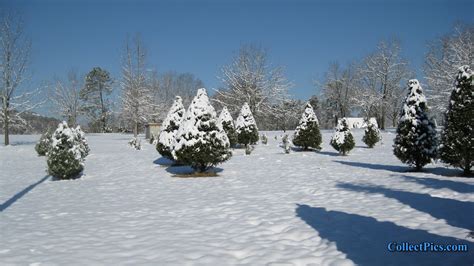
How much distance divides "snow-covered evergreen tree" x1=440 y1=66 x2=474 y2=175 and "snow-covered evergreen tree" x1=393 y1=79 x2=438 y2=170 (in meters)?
1.03

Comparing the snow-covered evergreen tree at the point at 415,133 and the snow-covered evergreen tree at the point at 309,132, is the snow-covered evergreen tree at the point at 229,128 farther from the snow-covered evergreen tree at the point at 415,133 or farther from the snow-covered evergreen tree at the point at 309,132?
the snow-covered evergreen tree at the point at 415,133

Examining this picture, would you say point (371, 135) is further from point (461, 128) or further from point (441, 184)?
point (441, 184)

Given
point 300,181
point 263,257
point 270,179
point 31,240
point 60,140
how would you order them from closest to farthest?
point 263,257 < point 31,240 < point 300,181 < point 270,179 < point 60,140

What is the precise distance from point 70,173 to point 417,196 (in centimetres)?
1192

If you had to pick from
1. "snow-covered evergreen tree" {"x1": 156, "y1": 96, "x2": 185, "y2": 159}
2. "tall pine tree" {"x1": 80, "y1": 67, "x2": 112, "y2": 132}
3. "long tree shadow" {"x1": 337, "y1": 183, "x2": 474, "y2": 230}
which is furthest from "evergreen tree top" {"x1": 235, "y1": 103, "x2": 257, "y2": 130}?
"tall pine tree" {"x1": 80, "y1": 67, "x2": 112, "y2": 132}

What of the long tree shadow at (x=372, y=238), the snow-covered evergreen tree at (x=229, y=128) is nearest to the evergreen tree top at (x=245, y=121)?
the snow-covered evergreen tree at (x=229, y=128)

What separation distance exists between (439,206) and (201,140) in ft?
27.3

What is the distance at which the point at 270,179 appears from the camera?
12.4 metres

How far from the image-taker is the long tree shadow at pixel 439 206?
640 cm

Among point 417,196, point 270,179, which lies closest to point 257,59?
point 270,179

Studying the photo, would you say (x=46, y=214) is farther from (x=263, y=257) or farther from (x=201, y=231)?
(x=263, y=257)

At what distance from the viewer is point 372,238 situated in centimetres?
577

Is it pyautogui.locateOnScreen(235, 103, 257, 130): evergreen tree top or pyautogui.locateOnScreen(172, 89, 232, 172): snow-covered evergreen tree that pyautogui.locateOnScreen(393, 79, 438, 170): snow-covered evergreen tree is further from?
pyautogui.locateOnScreen(235, 103, 257, 130): evergreen tree top

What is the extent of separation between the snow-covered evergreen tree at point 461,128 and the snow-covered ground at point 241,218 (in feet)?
2.11
